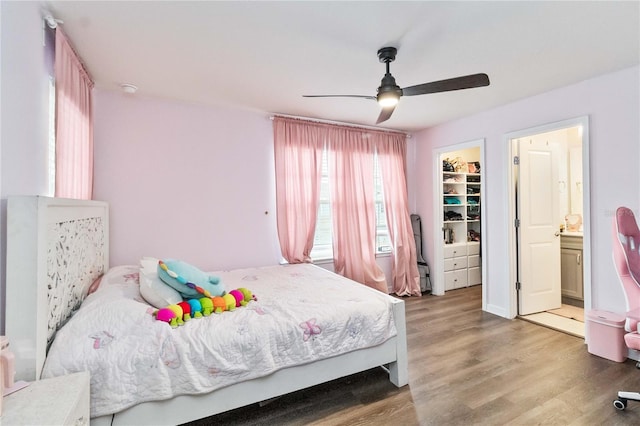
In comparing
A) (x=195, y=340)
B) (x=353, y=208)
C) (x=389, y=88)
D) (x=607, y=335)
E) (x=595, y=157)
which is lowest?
(x=607, y=335)

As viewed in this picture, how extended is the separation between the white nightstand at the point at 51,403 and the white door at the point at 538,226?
3.96 meters

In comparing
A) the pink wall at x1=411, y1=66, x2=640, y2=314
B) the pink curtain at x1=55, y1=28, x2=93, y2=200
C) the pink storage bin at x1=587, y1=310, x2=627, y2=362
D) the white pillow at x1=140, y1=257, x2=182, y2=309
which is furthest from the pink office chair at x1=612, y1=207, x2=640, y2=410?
the pink curtain at x1=55, y1=28, x2=93, y2=200

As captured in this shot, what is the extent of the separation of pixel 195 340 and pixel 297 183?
7.68ft

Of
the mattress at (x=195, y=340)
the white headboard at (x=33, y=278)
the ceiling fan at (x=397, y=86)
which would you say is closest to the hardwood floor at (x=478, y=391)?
the mattress at (x=195, y=340)

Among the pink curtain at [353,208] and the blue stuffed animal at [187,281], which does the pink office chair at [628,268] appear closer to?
the pink curtain at [353,208]

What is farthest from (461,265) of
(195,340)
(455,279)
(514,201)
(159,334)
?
(159,334)

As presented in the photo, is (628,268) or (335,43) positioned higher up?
(335,43)

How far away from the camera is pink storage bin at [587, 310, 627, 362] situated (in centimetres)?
238

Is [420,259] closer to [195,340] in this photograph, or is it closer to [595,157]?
[595,157]

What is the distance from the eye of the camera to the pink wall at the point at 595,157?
8.16 feet

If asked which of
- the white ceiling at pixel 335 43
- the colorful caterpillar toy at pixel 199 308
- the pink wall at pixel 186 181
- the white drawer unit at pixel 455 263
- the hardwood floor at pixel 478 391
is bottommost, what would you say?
the hardwood floor at pixel 478 391

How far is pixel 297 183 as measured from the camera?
144 inches

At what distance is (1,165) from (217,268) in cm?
226

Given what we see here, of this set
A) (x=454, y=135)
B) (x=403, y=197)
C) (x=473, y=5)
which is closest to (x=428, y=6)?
(x=473, y=5)
